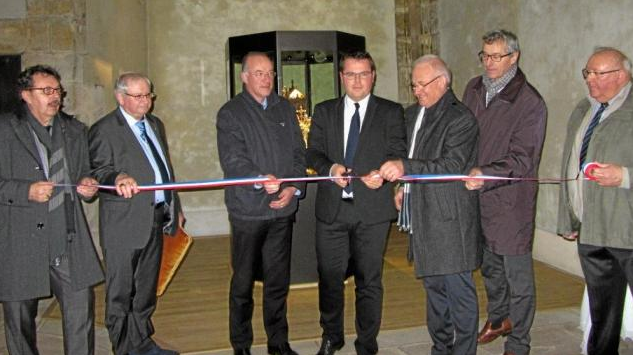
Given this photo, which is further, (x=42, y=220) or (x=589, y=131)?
(x=589, y=131)

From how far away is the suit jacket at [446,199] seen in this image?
288cm

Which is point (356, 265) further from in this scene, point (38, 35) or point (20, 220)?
point (38, 35)

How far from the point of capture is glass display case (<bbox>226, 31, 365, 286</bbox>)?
5129 millimetres

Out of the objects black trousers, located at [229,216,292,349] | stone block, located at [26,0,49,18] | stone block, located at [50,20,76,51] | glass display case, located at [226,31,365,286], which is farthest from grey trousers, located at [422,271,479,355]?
stone block, located at [26,0,49,18]

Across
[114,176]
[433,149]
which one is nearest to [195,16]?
[114,176]

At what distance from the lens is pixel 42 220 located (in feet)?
9.11

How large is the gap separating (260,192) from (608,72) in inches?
75.2

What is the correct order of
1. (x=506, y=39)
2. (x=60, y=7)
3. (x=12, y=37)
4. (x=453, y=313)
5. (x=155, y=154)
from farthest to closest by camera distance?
(x=60, y=7)
(x=12, y=37)
(x=155, y=154)
(x=506, y=39)
(x=453, y=313)

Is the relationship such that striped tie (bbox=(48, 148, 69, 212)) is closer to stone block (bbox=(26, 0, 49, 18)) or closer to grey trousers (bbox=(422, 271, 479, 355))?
grey trousers (bbox=(422, 271, 479, 355))

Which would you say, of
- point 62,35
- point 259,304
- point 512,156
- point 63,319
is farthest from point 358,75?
point 62,35

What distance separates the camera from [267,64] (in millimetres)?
3268

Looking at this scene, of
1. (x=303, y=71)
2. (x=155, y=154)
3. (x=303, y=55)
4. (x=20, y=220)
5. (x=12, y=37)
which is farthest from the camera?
(x=303, y=71)

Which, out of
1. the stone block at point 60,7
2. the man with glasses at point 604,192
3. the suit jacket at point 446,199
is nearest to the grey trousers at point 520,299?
the man with glasses at point 604,192

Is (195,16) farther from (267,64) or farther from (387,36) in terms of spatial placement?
(267,64)
